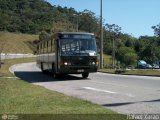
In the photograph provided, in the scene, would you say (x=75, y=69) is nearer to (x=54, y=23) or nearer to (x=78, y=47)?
(x=78, y=47)

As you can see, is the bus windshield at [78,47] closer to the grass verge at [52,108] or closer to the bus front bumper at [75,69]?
the bus front bumper at [75,69]

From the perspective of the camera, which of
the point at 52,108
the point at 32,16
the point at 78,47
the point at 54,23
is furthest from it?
the point at 32,16

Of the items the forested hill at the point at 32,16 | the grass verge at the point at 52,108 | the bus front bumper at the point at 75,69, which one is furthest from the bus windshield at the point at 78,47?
the forested hill at the point at 32,16

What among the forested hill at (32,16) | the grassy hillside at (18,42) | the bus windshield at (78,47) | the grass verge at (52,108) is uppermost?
the forested hill at (32,16)

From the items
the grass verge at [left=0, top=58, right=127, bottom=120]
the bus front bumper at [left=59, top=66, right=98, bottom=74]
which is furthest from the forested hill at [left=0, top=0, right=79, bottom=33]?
the grass verge at [left=0, top=58, right=127, bottom=120]

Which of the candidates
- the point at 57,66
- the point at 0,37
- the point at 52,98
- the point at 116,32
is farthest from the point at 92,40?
the point at 116,32

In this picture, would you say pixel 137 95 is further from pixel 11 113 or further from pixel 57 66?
pixel 57 66

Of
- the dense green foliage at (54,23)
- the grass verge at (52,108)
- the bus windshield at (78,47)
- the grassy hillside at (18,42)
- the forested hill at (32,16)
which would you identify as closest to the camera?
the grass verge at (52,108)

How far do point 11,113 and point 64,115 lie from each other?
1.36 meters

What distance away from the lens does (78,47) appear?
29.5m

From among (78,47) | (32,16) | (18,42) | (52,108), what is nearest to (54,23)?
(18,42)

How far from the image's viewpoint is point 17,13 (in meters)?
123

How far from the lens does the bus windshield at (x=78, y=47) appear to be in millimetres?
29281

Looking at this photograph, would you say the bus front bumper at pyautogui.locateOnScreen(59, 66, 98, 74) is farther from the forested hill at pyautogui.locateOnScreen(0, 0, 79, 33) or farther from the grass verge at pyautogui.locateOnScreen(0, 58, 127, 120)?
the forested hill at pyautogui.locateOnScreen(0, 0, 79, 33)
